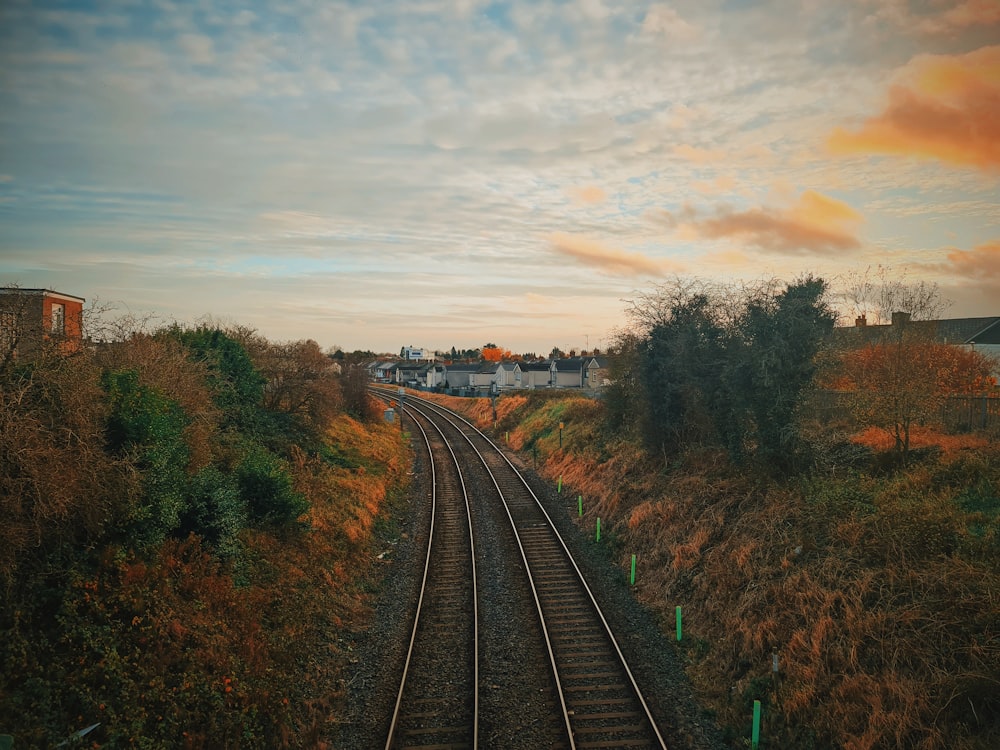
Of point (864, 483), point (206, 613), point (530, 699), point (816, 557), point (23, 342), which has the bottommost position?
point (530, 699)

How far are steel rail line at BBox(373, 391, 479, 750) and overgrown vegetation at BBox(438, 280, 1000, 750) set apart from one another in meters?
4.56

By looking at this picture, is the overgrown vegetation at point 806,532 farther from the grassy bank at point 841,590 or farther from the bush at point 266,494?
the bush at point 266,494

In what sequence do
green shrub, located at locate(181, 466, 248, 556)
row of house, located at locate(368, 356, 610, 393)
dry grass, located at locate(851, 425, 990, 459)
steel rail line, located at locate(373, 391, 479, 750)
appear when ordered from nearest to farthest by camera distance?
steel rail line, located at locate(373, 391, 479, 750) → green shrub, located at locate(181, 466, 248, 556) → dry grass, located at locate(851, 425, 990, 459) → row of house, located at locate(368, 356, 610, 393)

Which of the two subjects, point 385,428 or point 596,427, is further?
point 385,428

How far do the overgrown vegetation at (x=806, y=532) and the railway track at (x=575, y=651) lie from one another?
60.4 inches

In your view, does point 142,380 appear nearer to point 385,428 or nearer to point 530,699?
point 530,699

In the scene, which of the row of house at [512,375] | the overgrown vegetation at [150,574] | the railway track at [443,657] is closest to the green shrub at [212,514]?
the overgrown vegetation at [150,574]

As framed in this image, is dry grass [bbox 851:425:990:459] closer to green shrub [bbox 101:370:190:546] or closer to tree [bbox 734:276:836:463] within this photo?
tree [bbox 734:276:836:463]

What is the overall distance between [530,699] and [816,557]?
703 cm

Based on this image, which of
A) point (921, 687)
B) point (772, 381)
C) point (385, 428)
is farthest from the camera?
point (385, 428)

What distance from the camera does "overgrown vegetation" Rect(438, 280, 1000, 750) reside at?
888 cm

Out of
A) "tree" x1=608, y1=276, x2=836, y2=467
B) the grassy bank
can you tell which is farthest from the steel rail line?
"tree" x1=608, y1=276, x2=836, y2=467

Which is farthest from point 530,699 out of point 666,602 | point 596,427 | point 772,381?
point 596,427

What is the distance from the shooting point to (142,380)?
1398cm
